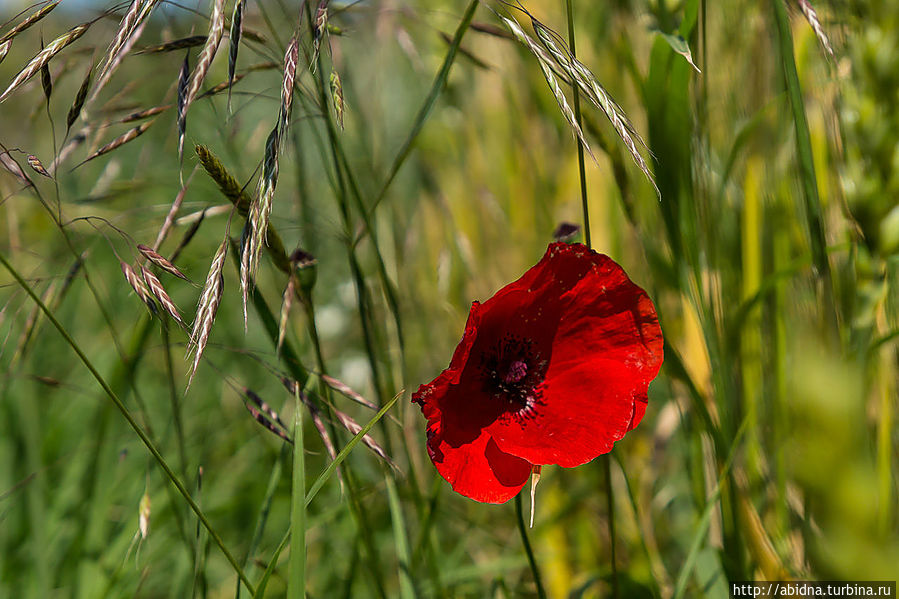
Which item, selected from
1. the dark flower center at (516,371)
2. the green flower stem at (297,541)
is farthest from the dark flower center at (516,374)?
the green flower stem at (297,541)

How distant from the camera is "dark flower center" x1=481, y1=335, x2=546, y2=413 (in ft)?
1.58

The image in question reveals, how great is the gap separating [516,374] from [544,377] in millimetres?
20

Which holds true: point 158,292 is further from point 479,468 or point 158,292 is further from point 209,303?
point 479,468

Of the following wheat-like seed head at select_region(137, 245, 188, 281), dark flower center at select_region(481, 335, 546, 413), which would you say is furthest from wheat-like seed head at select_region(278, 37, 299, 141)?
dark flower center at select_region(481, 335, 546, 413)

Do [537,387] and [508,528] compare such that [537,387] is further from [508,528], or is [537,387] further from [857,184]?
[508,528]

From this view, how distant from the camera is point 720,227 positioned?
709 millimetres

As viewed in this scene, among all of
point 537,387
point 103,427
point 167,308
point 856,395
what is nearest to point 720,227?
point 856,395

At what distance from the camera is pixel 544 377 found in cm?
48

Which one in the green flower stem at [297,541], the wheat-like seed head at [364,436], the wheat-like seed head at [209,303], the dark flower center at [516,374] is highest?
the wheat-like seed head at [209,303]

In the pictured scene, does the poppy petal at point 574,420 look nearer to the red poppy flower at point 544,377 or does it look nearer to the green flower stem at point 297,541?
the red poppy flower at point 544,377

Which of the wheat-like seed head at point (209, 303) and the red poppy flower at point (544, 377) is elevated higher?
the wheat-like seed head at point (209, 303)

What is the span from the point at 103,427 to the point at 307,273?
14.5 inches

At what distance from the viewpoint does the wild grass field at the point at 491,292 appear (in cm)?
44

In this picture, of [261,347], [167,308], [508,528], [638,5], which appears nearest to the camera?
[167,308]
